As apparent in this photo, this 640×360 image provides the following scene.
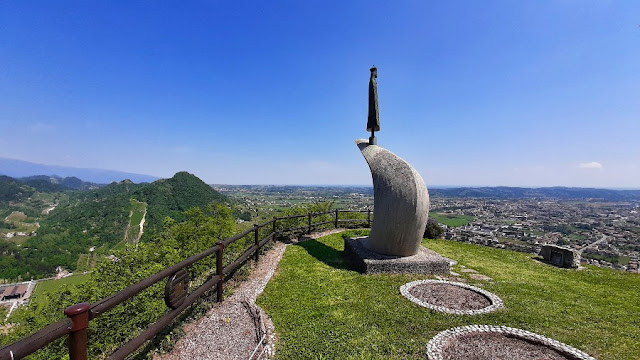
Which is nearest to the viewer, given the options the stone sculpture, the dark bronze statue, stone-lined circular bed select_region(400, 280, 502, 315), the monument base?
stone-lined circular bed select_region(400, 280, 502, 315)

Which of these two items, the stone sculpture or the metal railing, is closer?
the metal railing

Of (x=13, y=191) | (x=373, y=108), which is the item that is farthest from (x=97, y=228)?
(x=13, y=191)

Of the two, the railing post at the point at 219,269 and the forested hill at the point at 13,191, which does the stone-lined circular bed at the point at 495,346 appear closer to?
the railing post at the point at 219,269

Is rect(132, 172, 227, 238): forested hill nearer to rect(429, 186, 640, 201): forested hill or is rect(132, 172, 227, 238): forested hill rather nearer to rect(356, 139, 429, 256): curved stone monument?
rect(356, 139, 429, 256): curved stone monument

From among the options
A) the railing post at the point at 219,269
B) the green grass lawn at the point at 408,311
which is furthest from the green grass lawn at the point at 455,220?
the railing post at the point at 219,269

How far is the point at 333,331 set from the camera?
191 inches

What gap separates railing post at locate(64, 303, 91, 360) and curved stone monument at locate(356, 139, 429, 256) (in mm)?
7563

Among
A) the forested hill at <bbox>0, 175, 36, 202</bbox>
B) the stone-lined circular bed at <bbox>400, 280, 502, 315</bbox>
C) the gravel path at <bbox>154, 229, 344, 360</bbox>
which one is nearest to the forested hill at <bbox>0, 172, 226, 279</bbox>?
the gravel path at <bbox>154, 229, 344, 360</bbox>

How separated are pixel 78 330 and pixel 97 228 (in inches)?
2932

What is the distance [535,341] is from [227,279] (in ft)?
22.7

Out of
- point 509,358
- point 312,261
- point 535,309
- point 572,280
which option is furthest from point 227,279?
point 572,280

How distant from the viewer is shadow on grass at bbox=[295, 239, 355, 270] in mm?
8969

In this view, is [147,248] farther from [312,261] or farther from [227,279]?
[312,261]

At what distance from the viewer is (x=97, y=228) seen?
192 ft
